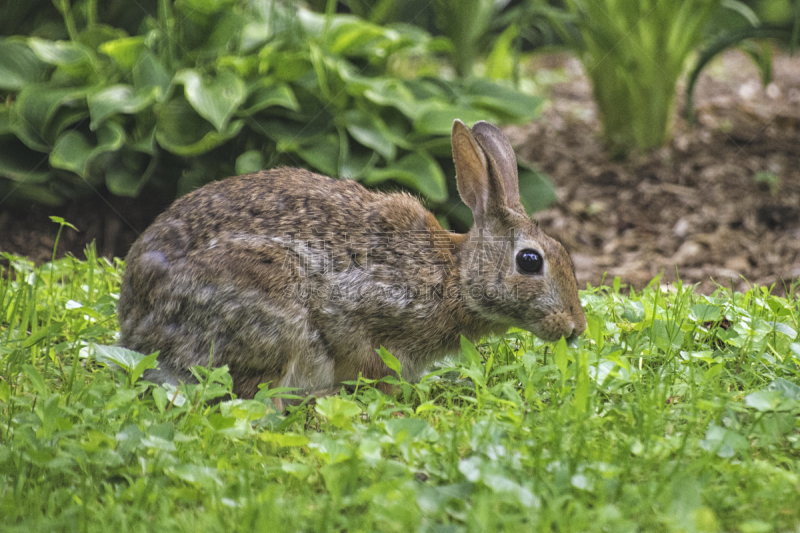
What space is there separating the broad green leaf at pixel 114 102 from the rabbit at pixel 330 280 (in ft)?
8.32

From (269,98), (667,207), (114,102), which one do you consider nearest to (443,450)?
(269,98)

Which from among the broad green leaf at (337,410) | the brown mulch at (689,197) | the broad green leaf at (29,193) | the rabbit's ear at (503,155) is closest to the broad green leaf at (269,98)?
the broad green leaf at (29,193)

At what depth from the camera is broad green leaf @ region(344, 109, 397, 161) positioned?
702cm

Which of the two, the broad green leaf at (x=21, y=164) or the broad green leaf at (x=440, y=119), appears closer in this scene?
the broad green leaf at (x=21, y=164)

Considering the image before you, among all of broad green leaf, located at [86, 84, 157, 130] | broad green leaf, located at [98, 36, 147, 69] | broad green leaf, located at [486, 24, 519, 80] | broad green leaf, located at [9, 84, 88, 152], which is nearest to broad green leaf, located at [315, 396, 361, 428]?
broad green leaf, located at [86, 84, 157, 130]

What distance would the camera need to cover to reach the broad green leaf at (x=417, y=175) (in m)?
6.92

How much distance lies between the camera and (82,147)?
6648 millimetres

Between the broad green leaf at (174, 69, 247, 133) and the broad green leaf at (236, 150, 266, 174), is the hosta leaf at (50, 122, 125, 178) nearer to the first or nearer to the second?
the broad green leaf at (174, 69, 247, 133)

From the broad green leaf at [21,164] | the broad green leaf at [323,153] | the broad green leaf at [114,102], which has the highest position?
the broad green leaf at [114,102]

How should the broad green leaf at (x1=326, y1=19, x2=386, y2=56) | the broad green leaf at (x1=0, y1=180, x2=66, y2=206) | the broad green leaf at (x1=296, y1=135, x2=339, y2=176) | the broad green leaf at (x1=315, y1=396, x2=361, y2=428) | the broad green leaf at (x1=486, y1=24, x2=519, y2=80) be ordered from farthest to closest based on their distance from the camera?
the broad green leaf at (x1=486, y1=24, x2=519, y2=80) < the broad green leaf at (x1=326, y1=19, x2=386, y2=56) < the broad green leaf at (x1=0, y1=180, x2=66, y2=206) < the broad green leaf at (x1=296, y1=135, x2=339, y2=176) < the broad green leaf at (x1=315, y1=396, x2=361, y2=428)

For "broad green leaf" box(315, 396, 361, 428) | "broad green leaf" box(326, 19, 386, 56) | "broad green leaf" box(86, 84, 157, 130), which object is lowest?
"broad green leaf" box(315, 396, 361, 428)

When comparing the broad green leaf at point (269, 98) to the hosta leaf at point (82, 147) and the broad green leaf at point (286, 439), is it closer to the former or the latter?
the hosta leaf at point (82, 147)

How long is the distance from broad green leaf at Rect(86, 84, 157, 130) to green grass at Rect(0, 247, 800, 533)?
2872 millimetres

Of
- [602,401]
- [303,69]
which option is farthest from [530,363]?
[303,69]
